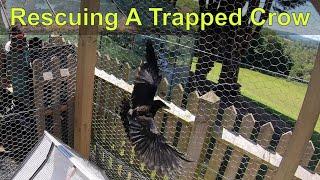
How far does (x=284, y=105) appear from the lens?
334 cm

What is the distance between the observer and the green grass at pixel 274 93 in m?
3.18

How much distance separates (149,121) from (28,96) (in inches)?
32.9

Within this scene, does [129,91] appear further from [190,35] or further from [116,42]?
[116,42]

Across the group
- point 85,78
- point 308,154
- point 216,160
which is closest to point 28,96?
point 85,78

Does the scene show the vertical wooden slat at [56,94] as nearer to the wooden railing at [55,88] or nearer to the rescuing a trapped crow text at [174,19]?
the wooden railing at [55,88]

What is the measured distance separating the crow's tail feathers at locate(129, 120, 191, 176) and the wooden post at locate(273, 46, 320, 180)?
437 mm

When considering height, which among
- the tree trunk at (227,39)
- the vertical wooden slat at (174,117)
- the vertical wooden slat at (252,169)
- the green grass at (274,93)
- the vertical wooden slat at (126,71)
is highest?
the tree trunk at (227,39)

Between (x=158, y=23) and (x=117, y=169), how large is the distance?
152 cm

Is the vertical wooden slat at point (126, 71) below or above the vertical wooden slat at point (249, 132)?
above

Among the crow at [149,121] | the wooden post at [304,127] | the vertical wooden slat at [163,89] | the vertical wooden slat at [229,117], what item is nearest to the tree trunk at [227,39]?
the vertical wooden slat at [163,89]

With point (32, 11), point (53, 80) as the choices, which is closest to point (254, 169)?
point (53, 80)

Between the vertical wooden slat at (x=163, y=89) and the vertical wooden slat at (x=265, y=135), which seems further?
the vertical wooden slat at (x=163, y=89)

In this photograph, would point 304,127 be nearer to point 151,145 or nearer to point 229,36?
point 151,145

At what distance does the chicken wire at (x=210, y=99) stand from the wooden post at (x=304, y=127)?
188mm
